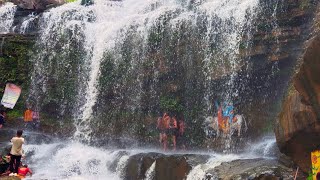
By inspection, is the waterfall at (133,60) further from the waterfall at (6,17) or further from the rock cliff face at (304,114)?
the rock cliff face at (304,114)

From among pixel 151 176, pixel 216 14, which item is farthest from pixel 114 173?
pixel 216 14

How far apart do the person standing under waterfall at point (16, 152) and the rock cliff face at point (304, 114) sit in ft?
22.6

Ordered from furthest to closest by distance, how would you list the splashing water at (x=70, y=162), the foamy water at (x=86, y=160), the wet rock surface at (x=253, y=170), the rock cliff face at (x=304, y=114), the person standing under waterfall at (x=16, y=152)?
the splashing water at (x=70, y=162)
the foamy water at (x=86, y=160)
the person standing under waterfall at (x=16, y=152)
the wet rock surface at (x=253, y=170)
the rock cliff face at (x=304, y=114)

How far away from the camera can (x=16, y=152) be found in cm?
1083

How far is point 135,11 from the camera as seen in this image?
23.4m

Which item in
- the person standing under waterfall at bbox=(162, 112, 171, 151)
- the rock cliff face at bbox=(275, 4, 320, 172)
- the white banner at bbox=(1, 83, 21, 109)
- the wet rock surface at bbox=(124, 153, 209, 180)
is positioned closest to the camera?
the rock cliff face at bbox=(275, 4, 320, 172)

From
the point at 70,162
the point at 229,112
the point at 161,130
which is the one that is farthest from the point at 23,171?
the point at 229,112

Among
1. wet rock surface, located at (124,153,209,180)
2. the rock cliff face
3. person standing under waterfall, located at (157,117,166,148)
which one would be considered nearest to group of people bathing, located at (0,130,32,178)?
wet rock surface, located at (124,153,209,180)

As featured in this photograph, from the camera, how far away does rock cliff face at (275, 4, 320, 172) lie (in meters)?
8.65

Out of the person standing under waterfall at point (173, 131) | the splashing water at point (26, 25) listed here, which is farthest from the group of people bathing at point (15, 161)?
the splashing water at point (26, 25)

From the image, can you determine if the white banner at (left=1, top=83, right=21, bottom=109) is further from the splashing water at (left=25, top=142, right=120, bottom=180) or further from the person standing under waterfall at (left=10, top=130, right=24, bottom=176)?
the person standing under waterfall at (left=10, top=130, right=24, bottom=176)

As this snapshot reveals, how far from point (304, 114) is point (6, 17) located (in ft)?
63.4

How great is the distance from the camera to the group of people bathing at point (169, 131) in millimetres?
15712

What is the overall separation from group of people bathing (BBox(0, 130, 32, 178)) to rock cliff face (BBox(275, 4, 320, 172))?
22.7 feet
